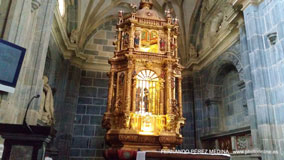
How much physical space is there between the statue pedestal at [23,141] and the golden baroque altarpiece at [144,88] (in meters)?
2.96

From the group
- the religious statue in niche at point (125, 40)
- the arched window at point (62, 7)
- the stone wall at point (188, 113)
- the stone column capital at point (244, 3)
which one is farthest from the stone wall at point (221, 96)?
the arched window at point (62, 7)

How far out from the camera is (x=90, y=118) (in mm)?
10008

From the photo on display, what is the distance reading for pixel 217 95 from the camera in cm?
900

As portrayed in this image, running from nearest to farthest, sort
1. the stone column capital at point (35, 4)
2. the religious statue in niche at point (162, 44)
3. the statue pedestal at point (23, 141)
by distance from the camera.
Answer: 1. the statue pedestal at point (23, 141)
2. the stone column capital at point (35, 4)
3. the religious statue in niche at point (162, 44)

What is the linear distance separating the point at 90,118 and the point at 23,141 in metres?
7.15

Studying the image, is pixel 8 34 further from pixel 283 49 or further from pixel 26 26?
pixel 283 49

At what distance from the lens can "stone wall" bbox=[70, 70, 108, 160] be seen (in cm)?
955

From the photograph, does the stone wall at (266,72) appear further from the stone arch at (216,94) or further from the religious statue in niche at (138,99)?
the religious statue in niche at (138,99)

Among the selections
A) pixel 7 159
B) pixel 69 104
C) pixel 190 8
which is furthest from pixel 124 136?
pixel 190 8


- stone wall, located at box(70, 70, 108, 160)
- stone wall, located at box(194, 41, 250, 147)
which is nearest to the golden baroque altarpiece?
stone wall, located at box(194, 41, 250, 147)

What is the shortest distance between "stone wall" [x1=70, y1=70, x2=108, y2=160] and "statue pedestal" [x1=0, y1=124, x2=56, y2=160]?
6813mm

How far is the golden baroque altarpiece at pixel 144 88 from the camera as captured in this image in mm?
5957

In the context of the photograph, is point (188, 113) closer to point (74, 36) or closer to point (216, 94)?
point (216, 94)

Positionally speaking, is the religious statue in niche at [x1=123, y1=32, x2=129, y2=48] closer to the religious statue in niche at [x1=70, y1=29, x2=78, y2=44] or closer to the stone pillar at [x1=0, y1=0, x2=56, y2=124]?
the stone pillar at [x1=0, y1=0, x2=56, y2=124]
